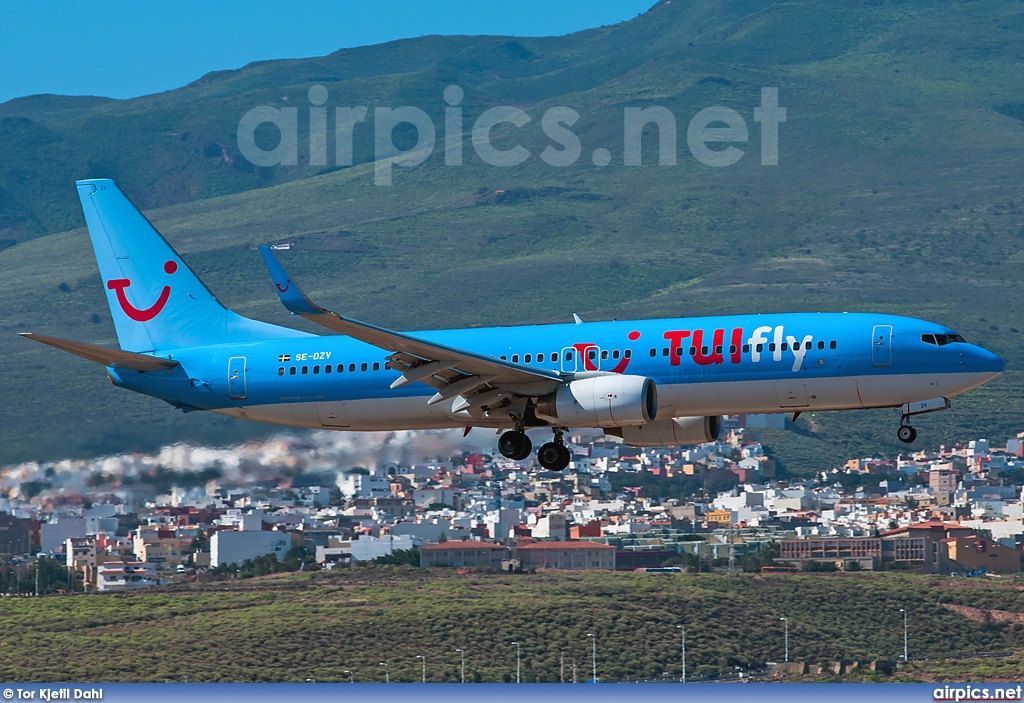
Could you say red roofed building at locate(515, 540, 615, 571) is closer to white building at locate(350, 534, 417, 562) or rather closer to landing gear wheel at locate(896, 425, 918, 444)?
white building at locate(350, 534, 417, 562)

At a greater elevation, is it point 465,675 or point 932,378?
point 932,378

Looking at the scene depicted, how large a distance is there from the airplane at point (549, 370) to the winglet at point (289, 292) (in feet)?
0.16

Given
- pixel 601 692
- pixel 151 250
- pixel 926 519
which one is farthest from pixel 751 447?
pixel 601 692

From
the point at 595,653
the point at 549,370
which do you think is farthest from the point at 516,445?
the point at 595,653

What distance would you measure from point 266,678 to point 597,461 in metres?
80.7

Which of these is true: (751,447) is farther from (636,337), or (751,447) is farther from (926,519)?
(636,337)

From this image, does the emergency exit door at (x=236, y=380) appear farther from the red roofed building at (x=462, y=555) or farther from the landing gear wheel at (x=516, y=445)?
the red roofed building at (x=462, y=555)

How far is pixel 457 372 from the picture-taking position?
46562 millimetres

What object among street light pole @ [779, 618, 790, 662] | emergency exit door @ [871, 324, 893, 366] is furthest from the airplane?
street light pole @ [779, 618, 790, 662]

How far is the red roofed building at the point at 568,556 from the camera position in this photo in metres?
103

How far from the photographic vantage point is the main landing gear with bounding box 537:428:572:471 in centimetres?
4812

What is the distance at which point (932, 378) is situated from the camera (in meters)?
45.0

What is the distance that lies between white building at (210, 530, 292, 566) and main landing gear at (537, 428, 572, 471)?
1982 inches

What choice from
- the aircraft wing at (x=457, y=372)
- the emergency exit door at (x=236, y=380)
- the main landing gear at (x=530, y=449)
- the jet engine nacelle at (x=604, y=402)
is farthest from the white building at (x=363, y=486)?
the jet engine nacelle at (x=604, y=402)
